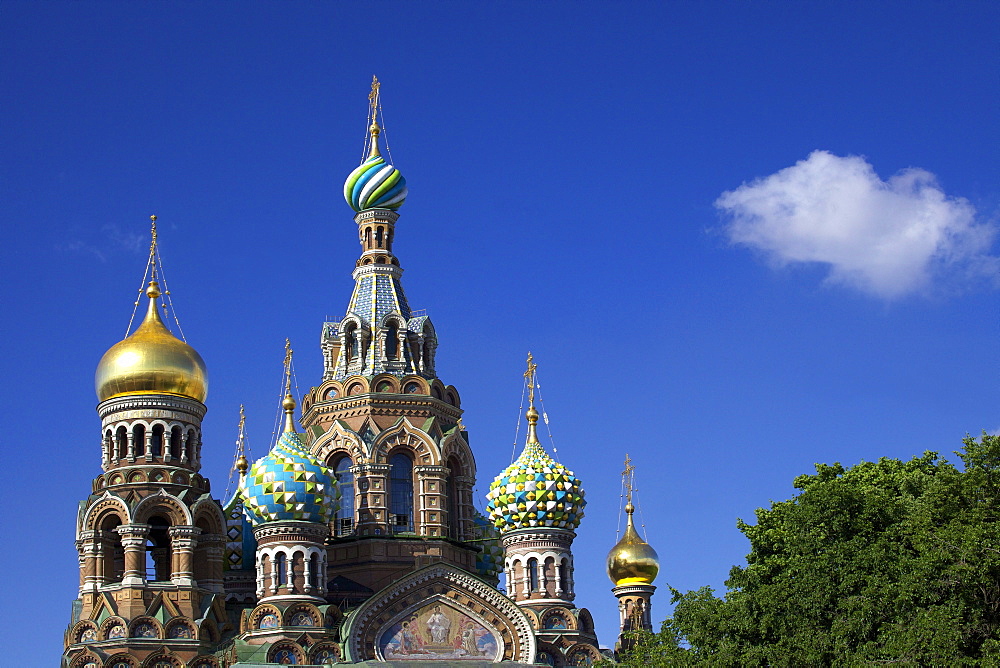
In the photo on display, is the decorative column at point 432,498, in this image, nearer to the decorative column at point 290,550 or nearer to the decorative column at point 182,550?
the decorative column at point 290,550

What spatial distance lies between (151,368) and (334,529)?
613 centimetres

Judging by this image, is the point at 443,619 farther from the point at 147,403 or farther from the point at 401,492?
the point at 147,403

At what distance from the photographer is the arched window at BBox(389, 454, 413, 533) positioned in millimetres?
43469

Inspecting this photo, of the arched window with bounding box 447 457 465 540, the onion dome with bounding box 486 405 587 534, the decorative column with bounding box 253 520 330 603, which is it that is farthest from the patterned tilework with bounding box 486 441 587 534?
the decorative column with bounding box 253 520 330 603

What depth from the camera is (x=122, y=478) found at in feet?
133

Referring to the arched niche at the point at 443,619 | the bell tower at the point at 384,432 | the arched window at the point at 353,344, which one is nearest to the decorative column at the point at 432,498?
the bell tower at the point at 384,432

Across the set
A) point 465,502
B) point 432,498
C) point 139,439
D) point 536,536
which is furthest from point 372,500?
point 139,439

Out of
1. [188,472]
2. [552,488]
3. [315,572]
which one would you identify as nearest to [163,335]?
[188,472]

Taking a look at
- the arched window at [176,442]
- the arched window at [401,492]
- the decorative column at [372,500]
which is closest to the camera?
the arched window at [176,442]

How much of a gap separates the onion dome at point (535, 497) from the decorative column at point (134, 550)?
8.41m

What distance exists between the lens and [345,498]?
43.7 meters

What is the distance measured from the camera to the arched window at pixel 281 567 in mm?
39125

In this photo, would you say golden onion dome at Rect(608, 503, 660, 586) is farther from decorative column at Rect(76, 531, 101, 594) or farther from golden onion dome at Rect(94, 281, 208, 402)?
decorative column at Rect(76, 531, 101, 594)

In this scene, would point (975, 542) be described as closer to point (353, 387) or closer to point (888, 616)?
point (888, 616)
